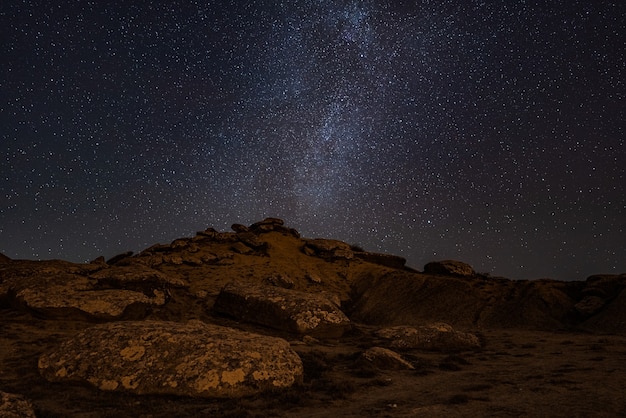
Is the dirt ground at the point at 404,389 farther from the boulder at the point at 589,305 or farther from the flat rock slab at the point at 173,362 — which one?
the boulder at the point at 589,305

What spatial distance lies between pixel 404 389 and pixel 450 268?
24821mm

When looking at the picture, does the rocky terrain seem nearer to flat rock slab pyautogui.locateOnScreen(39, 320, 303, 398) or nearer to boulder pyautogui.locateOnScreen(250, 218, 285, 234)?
flat rock slab pyautogui.locateOnScreen(39, 320, 303, 398)

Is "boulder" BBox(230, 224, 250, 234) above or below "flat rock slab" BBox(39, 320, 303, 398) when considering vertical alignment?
above

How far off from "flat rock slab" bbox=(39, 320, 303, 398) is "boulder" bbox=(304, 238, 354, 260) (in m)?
26.9

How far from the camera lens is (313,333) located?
18891 millimetres

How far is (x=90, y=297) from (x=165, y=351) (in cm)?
911

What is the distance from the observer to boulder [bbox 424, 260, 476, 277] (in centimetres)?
3334

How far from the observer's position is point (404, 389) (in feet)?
34.3

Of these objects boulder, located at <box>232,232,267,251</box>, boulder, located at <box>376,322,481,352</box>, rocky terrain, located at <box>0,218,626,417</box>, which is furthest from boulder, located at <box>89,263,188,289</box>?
boulder, located at <box>232,232,267,251</box>

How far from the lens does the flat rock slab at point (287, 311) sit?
18969 millimetres

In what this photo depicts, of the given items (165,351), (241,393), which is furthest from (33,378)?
(241,393)

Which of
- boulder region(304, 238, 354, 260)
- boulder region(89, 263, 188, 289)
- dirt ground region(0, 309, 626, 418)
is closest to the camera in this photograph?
dirt ground region(0, 309, 626, 418)

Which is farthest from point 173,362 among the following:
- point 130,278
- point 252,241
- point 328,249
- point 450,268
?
point 328,249

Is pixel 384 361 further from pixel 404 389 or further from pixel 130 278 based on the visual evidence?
pixel 130 278
